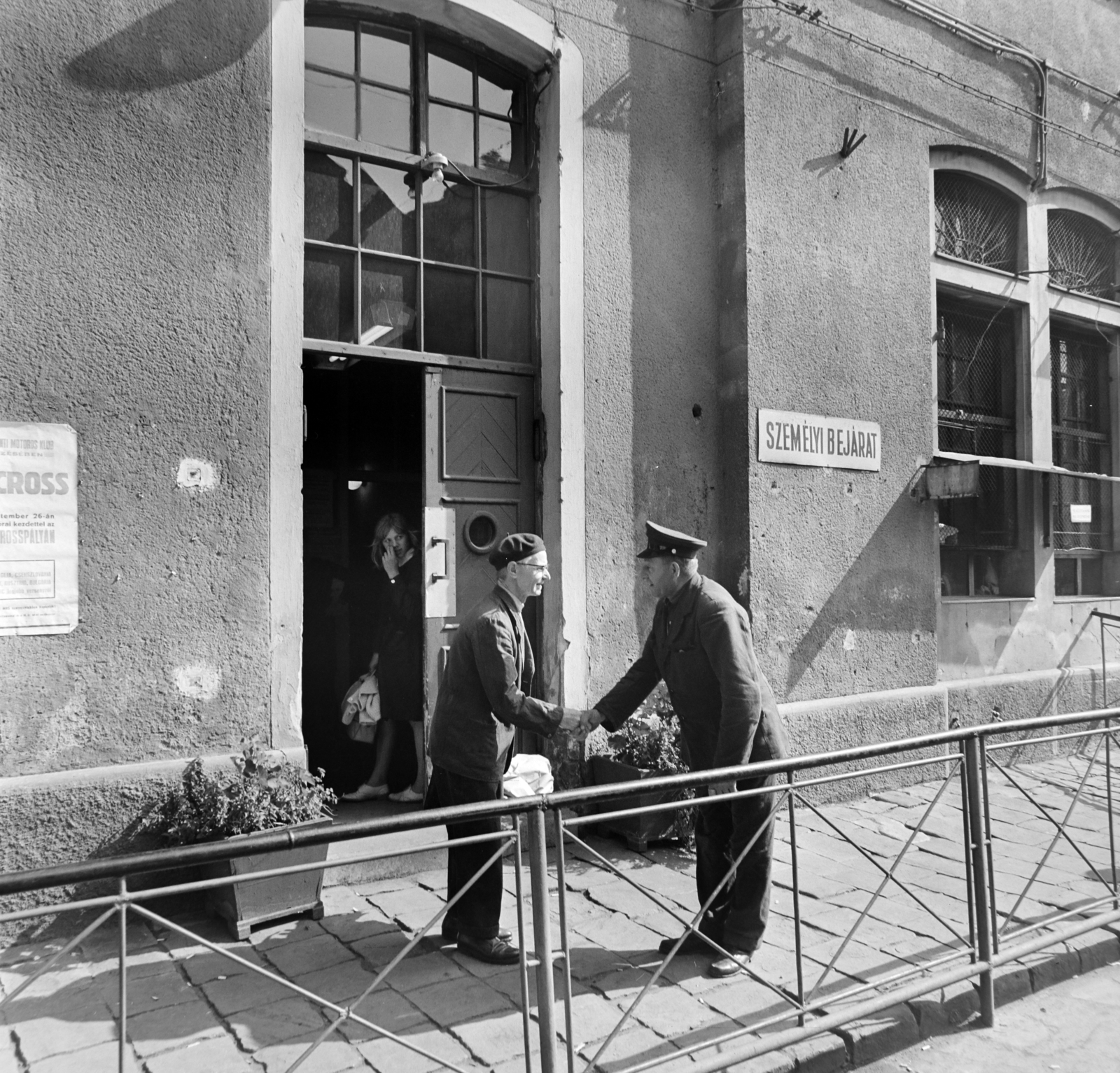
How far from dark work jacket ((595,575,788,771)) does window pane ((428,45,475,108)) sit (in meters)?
3.77

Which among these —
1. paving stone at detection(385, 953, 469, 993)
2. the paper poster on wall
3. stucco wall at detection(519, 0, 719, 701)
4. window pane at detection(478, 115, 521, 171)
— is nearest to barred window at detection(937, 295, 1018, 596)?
stucco wall at detection(519, 0, 719, 701)

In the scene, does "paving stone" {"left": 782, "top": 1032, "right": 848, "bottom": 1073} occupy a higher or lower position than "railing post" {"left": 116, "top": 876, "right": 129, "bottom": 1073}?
lower

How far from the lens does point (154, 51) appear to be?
201 inches

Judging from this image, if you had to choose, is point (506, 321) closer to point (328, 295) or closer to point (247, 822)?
point (328, 295)

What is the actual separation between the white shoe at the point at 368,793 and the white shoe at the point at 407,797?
0.20 feet

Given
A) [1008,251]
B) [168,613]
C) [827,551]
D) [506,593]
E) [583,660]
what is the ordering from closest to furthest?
[506,593] < [168,613] < [583,660] < [827,551] < [1008,251]

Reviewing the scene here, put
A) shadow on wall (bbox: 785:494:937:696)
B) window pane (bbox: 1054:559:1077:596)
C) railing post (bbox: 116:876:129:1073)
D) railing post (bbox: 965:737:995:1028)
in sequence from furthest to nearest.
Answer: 1. window pane (bbox: 1054:559:1077:596)
2. shadow on wall (bbox: 785:494:937:696)
3. railing post (bbox: 965:737:995:1028)
4. railing post (bbox: 116:876:129:1073)

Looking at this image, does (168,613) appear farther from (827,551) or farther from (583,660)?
(827,551)

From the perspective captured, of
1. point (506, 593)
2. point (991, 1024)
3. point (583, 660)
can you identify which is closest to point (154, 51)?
point (506, 593)

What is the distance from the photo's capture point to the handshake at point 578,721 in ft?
15.0

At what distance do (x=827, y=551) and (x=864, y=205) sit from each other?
2765mm

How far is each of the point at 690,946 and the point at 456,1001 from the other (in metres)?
1.16

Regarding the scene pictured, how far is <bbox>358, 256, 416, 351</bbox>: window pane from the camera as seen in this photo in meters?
6.09

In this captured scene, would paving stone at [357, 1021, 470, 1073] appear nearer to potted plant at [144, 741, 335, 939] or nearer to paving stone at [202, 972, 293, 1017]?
paving stone at [202, 972, 293, 1017]
